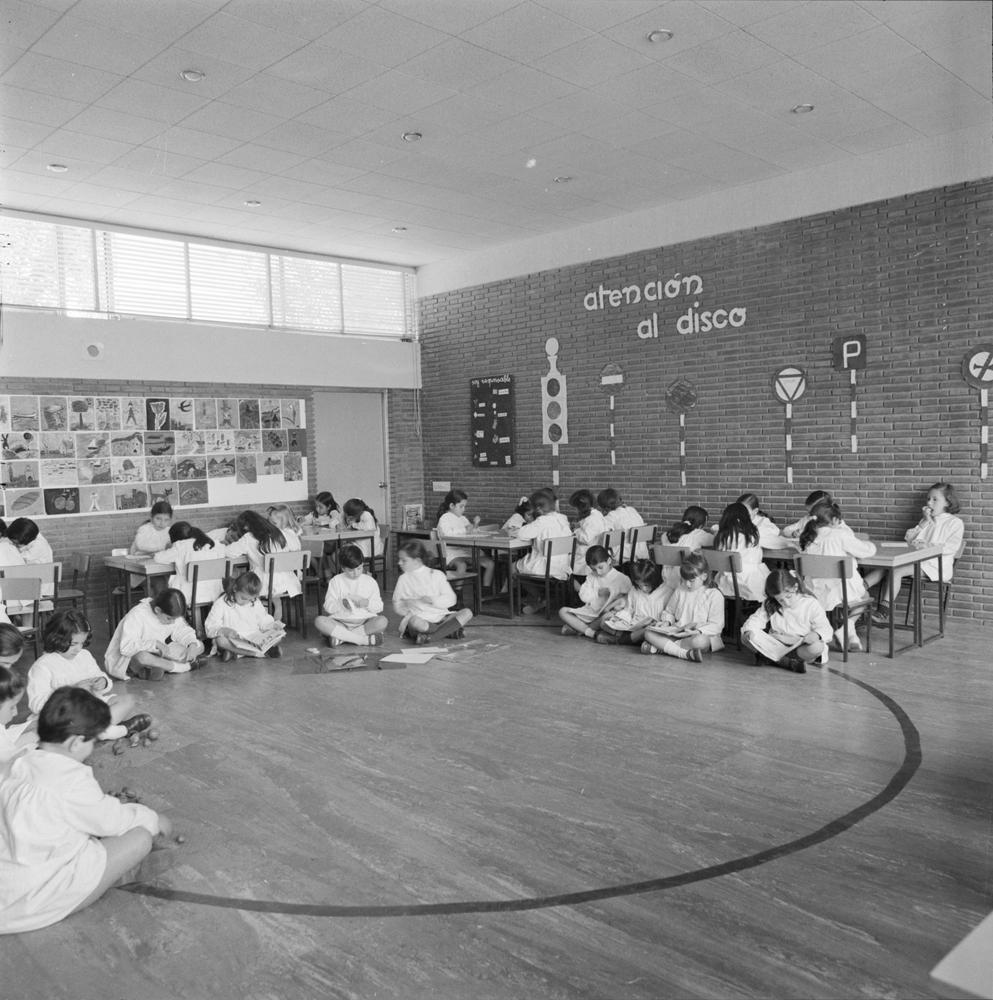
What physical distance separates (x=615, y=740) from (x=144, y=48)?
4953 mm

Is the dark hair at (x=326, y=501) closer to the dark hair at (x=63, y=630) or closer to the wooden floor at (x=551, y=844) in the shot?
the wooden floor at (x=551, y=844)

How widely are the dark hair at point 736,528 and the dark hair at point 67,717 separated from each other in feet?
17.4

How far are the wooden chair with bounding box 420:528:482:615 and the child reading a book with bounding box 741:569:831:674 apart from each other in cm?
321

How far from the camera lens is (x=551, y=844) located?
3.76 m

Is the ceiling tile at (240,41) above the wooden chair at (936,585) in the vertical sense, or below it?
above

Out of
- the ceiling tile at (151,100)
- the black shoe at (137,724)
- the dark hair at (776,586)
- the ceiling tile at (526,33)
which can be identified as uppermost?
the ceiling tile at (151,100)

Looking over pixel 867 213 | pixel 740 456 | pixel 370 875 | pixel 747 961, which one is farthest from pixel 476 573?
pixel 747 961

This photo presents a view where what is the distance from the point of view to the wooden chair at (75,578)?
27.4ft

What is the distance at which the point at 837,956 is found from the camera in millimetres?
2881

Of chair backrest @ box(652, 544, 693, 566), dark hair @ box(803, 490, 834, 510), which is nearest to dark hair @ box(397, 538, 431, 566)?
chair backrest @ box(652, 544, 693, 566)

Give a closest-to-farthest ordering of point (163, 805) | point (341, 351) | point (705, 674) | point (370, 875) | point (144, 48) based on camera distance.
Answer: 1. point (370, 875)
2. point (163, 805)
3. point (144, 48)
4. point (705, 674)
5. point (341, 351)

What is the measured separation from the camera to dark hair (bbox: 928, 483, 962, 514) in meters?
7.53

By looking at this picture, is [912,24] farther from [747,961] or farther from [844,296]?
[747,961]

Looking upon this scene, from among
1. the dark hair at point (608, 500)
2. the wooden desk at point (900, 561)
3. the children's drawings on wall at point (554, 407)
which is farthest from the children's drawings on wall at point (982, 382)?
the children's drawings on wall at point (554, 407)
